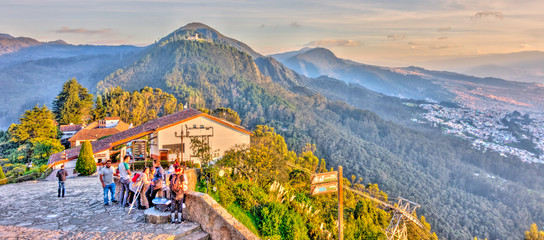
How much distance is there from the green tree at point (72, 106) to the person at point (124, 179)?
50500 mm

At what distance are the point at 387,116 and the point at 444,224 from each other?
13734 centimetres

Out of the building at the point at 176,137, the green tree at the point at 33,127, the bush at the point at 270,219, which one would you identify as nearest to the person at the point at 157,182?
the bush at the point at 270,219

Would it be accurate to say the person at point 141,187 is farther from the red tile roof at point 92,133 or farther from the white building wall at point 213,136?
the red tile roof at point 92,133

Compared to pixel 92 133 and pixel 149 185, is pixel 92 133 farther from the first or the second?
pixel 149 185

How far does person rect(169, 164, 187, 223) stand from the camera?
8805 mm

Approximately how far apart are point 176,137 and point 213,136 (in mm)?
3282

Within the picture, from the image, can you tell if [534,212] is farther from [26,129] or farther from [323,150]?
[26,129]

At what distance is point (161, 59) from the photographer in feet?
513

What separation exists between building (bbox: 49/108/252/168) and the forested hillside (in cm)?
5443

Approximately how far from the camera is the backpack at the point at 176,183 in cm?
878

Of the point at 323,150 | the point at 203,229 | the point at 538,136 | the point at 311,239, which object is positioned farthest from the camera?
the point at 538,136

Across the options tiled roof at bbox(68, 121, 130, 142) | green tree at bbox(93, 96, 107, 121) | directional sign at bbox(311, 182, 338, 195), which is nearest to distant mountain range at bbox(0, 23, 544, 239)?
green tree at bbox(93, 96, 107, 121)

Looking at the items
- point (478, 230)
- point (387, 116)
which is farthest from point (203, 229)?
point (387, 116)

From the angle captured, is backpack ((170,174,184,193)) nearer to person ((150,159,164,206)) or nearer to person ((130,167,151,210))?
person ((150,159,164,206))
